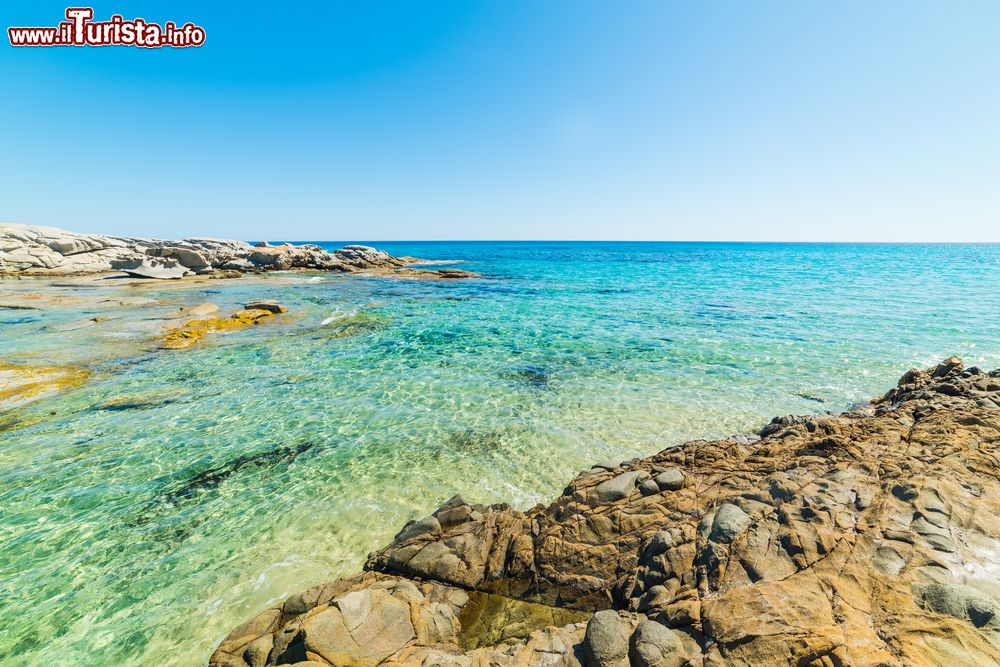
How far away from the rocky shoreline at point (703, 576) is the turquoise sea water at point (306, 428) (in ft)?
5.21

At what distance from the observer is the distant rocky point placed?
41.6 m

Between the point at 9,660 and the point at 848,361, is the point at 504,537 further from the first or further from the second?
the point at 848,361

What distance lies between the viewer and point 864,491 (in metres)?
4.93

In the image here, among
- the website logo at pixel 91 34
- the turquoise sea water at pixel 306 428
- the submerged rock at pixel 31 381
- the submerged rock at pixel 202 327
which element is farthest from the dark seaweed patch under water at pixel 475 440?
the website logo at pixel 91 34

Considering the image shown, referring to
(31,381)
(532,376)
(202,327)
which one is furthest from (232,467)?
(202,327)

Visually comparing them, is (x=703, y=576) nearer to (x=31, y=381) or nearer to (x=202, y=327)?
(x=31, y=381)

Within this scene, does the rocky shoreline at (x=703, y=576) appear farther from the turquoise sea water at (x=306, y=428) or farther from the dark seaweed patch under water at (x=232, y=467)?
the dark seaweed patch under water at (x=232, y=467)

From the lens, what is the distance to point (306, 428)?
984 centimetres

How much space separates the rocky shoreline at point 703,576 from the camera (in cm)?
334

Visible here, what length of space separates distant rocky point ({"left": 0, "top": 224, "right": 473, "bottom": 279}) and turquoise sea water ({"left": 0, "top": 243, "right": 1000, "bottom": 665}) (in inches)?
964

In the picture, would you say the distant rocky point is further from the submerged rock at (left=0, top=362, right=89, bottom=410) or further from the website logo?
Answer: the submerged rock at (left=0, top=362, right=89, bottom=410)

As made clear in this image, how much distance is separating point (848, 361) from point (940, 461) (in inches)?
462

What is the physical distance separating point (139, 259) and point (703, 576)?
56.3m

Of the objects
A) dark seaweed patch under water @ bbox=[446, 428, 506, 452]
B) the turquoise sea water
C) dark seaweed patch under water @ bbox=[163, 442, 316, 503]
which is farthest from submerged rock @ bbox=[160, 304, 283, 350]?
dark seaweed patch under water @ bbox=[446, 428, 506, 452]
